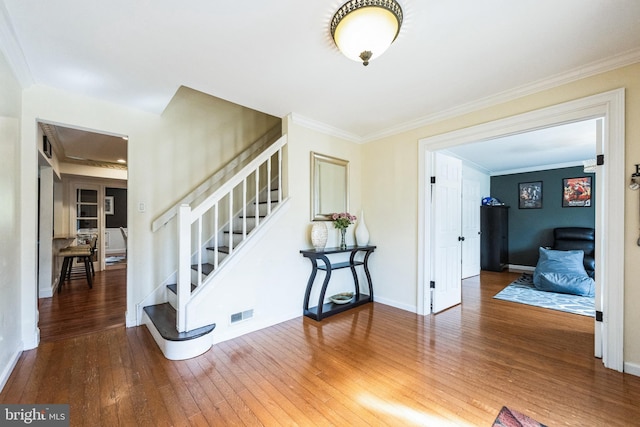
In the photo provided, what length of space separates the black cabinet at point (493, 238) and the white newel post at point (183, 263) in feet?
20.9

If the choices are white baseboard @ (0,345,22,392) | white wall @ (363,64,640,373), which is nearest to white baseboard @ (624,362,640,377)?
white wall @ (363,64,640,373)

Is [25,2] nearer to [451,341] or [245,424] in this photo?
[245,424]

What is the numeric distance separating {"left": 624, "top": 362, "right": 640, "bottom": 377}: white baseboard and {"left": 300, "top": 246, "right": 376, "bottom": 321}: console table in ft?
7.99

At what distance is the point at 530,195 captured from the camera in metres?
6.33

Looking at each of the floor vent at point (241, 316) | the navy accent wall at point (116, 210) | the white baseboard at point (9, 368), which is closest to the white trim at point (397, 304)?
the floor vent at point (241, 316)

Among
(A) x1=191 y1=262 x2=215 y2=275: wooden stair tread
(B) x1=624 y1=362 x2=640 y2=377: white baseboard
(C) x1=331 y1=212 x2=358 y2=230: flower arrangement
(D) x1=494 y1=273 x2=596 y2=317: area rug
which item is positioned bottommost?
(D) x1=494 y1=273 x2=596 y2=317: area rug

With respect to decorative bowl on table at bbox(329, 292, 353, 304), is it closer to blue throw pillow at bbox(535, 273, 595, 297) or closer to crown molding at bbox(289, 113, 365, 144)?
crown molding at bbox(289, 113, 365, 144)

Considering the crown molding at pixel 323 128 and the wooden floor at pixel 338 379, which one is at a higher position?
the crown molding at pixel 323 128

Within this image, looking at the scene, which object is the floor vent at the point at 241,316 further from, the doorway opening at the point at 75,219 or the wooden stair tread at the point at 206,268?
the doorway opening at the point at 75,219

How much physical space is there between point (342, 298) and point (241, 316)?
1.40 m

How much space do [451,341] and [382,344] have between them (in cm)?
70

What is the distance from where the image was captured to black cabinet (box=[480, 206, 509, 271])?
20.3 ft

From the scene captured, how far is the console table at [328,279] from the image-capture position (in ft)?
10.5

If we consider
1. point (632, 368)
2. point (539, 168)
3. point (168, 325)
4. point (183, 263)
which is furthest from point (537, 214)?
point (168, 325)
